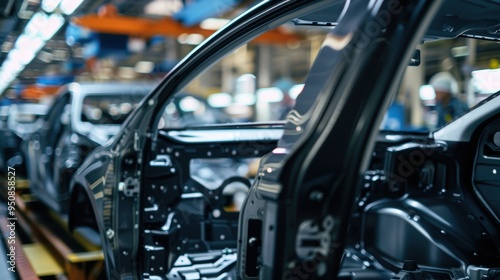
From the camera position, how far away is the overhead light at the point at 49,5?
24.3 feet

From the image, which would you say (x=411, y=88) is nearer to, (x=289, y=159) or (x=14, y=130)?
(x=14, y=130)

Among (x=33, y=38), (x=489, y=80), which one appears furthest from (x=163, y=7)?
(x=489, y=80)

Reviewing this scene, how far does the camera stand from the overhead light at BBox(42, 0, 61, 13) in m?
7.40

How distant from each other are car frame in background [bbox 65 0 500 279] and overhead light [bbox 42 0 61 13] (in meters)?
4.81

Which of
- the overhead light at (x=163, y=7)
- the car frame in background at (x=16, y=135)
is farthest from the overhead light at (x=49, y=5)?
the overhead light at (x=163, y=7)

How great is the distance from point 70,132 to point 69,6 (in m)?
3.46

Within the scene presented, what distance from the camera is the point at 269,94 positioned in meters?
17.1

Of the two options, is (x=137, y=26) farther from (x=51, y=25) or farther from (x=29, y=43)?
(x=29, y=43)

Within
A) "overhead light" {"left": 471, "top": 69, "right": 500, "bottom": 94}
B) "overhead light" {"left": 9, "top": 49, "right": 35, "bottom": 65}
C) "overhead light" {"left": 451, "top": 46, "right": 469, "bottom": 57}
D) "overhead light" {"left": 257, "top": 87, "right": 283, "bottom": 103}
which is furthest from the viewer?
"overhead light" {"left": 257, "top": 87, "right": 283, "bottom": 103}

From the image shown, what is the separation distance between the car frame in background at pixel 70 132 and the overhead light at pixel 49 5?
94.2 inches

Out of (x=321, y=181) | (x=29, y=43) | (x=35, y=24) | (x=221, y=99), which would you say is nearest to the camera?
(x=321, y=181)

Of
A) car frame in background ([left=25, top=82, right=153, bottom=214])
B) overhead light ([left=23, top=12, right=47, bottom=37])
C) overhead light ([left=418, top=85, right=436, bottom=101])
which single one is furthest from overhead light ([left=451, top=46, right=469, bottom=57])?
overhead light ([left=23, top=12, right=47, bottom=37])

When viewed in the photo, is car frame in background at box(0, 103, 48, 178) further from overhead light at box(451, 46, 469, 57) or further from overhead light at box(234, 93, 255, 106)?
overhead light at box(234, 93, 255, 106)

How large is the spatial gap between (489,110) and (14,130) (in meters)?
7.25
